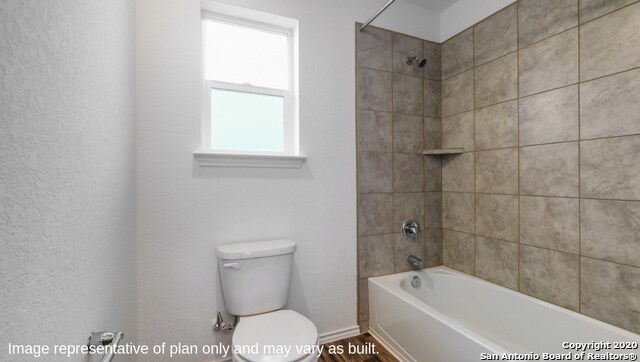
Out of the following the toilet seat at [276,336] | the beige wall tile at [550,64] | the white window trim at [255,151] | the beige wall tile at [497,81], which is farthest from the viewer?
the beige wall tile at [497,81]

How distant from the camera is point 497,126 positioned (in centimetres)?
175

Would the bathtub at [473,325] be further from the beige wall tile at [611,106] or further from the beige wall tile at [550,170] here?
the beige wall tile at [611,106]

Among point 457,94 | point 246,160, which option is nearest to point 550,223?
point 457,94

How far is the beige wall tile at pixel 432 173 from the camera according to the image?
2.10 meters

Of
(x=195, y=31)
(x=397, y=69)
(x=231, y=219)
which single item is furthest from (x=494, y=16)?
(x=231, y=219)

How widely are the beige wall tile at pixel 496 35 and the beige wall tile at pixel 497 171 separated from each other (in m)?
0.65

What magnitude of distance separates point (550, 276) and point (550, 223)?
0.30 meters

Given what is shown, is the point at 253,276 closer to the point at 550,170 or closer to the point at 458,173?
the point at 458,173

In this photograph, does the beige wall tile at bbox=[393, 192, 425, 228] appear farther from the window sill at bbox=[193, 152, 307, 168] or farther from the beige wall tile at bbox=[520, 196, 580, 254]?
the window sill at bbox=[193, 152, 307, 168]

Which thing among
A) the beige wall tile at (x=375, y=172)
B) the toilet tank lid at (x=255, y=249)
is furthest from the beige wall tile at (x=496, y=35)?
the toilet tank lid at (x=255, y=249)

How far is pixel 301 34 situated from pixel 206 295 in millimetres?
1684

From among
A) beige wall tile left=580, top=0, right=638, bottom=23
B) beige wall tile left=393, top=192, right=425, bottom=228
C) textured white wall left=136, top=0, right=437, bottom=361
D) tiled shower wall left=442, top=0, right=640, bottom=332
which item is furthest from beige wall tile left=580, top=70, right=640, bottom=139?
textured white wall left=136, top=0, right=437, bottom=361

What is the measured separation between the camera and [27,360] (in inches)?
17.5

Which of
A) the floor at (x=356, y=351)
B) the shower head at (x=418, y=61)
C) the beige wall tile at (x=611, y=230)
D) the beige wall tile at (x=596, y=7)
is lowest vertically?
the floor at (x=356, y=351)
